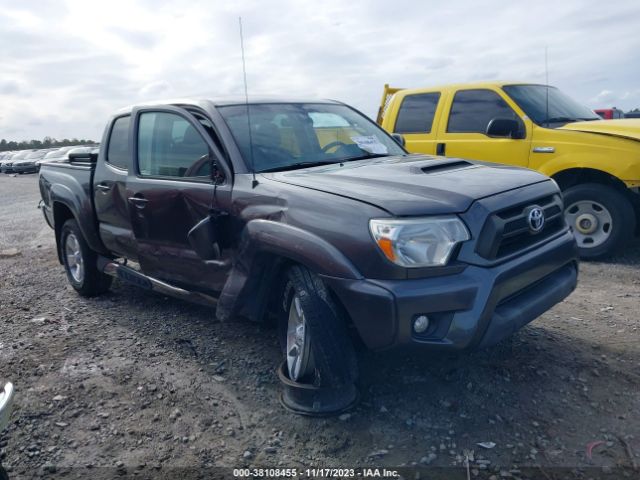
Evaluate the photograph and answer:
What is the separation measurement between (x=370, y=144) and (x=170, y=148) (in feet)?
4.83

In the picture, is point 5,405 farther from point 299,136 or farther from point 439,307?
point 299,136

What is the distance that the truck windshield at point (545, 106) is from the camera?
6457mm

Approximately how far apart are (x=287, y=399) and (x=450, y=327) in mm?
1088

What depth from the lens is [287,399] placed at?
3.32 m

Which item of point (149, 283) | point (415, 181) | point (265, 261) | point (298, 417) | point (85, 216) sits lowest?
point (298, 417)

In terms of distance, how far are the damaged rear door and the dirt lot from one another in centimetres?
63

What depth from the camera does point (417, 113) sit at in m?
7.29

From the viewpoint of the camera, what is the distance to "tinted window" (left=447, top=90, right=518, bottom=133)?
21.7 ft

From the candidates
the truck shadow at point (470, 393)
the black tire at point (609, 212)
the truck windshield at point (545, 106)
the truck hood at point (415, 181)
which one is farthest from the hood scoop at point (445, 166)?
the truck windshield at point (545, 106)

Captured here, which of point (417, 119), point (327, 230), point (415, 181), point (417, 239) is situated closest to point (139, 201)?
point (327, 230)

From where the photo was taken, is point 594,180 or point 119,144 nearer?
point 119,144

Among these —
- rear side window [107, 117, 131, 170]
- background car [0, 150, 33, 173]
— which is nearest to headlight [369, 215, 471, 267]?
rear side window [107, 117, 131, 170]

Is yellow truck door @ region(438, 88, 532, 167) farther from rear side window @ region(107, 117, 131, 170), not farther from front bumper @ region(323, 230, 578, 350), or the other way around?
front bumper @ region(323, 230, 578, 350)

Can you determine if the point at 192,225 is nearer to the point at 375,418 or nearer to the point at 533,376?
the point at 375,418
